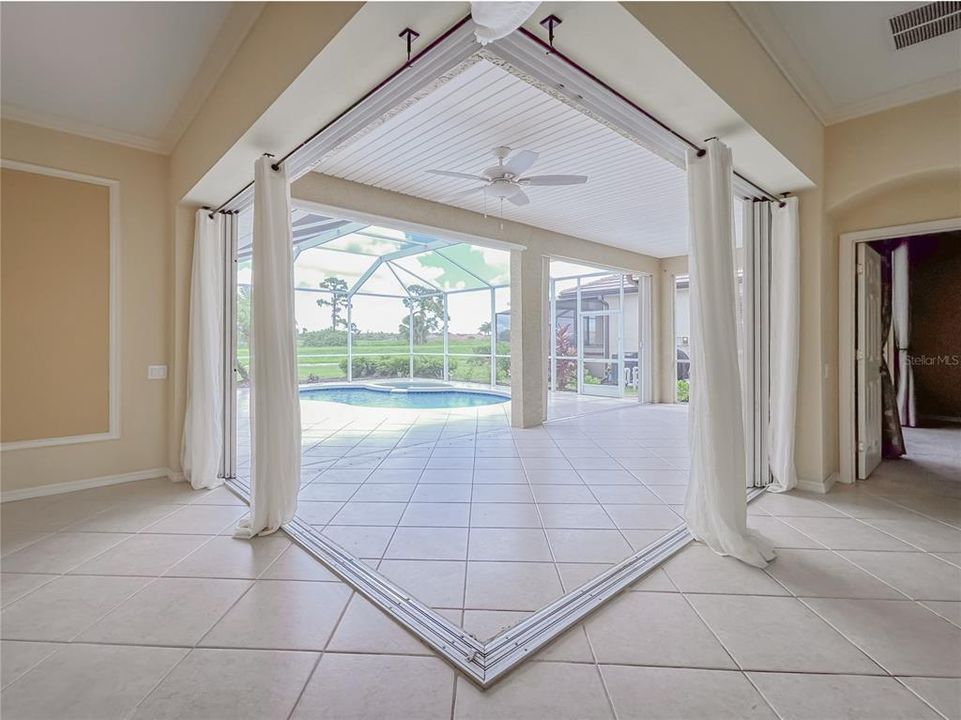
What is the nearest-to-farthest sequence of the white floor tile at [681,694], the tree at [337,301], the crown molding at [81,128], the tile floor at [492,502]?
the white floor tile at [681,694], the tile floor at [492,502], the crown molding at [81,128], the tree at [337,301]

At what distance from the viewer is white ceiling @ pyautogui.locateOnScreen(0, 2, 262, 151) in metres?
2.20

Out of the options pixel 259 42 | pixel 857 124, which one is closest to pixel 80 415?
pixel 259 42

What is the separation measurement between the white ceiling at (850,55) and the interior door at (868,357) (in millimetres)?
1105

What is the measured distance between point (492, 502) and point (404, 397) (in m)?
7.84

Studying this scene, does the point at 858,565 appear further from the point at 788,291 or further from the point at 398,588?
the point at 398,588

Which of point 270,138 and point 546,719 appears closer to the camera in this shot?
point 546,719

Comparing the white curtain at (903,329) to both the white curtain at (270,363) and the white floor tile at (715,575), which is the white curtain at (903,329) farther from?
the white curtain at (270,363)

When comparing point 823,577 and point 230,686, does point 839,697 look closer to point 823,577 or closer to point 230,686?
point 823,577

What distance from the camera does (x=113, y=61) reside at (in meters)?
2.55

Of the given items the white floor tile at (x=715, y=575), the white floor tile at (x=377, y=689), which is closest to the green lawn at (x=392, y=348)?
the white floor tile at (x=715, y=575)

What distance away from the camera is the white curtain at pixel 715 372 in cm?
225

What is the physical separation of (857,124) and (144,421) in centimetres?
608

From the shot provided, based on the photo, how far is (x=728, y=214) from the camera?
7.59 ft

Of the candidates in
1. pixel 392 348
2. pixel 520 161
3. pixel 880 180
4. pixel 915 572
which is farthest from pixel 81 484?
pixel 392 348
